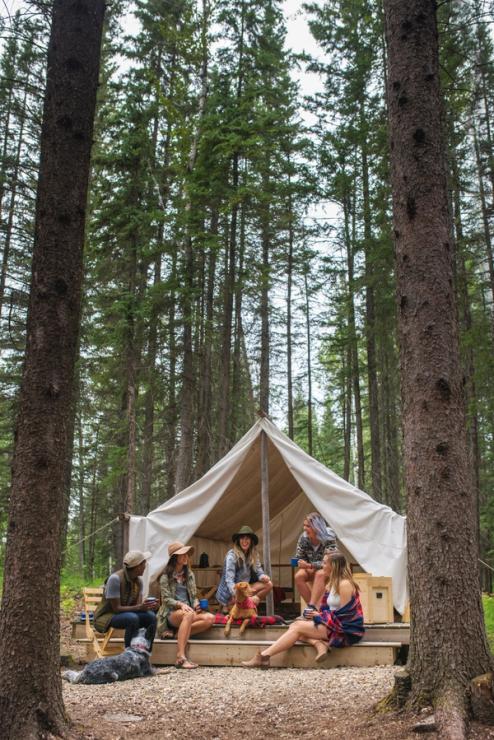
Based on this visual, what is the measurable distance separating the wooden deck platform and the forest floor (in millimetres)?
240

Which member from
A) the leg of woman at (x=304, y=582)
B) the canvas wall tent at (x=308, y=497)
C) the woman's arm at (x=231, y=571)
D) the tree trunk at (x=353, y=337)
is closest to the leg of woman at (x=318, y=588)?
the leg of woman at (x=304, y=582)

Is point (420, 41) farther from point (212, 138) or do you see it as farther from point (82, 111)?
A: point (212, 138)

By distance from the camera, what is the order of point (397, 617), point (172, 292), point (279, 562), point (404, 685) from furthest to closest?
point (172, 292) → point (279, 562) → point (397, 617) → point (404, 685)

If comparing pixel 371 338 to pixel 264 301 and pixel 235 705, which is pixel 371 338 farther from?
pixel 235 705

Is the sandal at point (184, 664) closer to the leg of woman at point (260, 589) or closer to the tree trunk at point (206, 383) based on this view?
the leg of woman at point (260, 589)

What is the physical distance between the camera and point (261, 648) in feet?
21.9

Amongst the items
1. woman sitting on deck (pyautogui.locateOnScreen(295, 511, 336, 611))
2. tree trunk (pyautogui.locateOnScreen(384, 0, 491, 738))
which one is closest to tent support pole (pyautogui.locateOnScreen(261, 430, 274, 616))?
woman sitting on deck (pyautogui.locateOnScreen(295, 511, 336, 611))

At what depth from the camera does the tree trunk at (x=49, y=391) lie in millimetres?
3324

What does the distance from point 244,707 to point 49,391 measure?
8.27ft

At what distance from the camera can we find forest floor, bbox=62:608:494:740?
3.64 m

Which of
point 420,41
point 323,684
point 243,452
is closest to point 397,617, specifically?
point 243,452

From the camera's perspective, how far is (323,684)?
5152 mm

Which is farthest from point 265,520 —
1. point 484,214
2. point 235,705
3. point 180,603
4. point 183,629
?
point 484,214

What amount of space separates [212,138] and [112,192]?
Result: 7.60 feet
